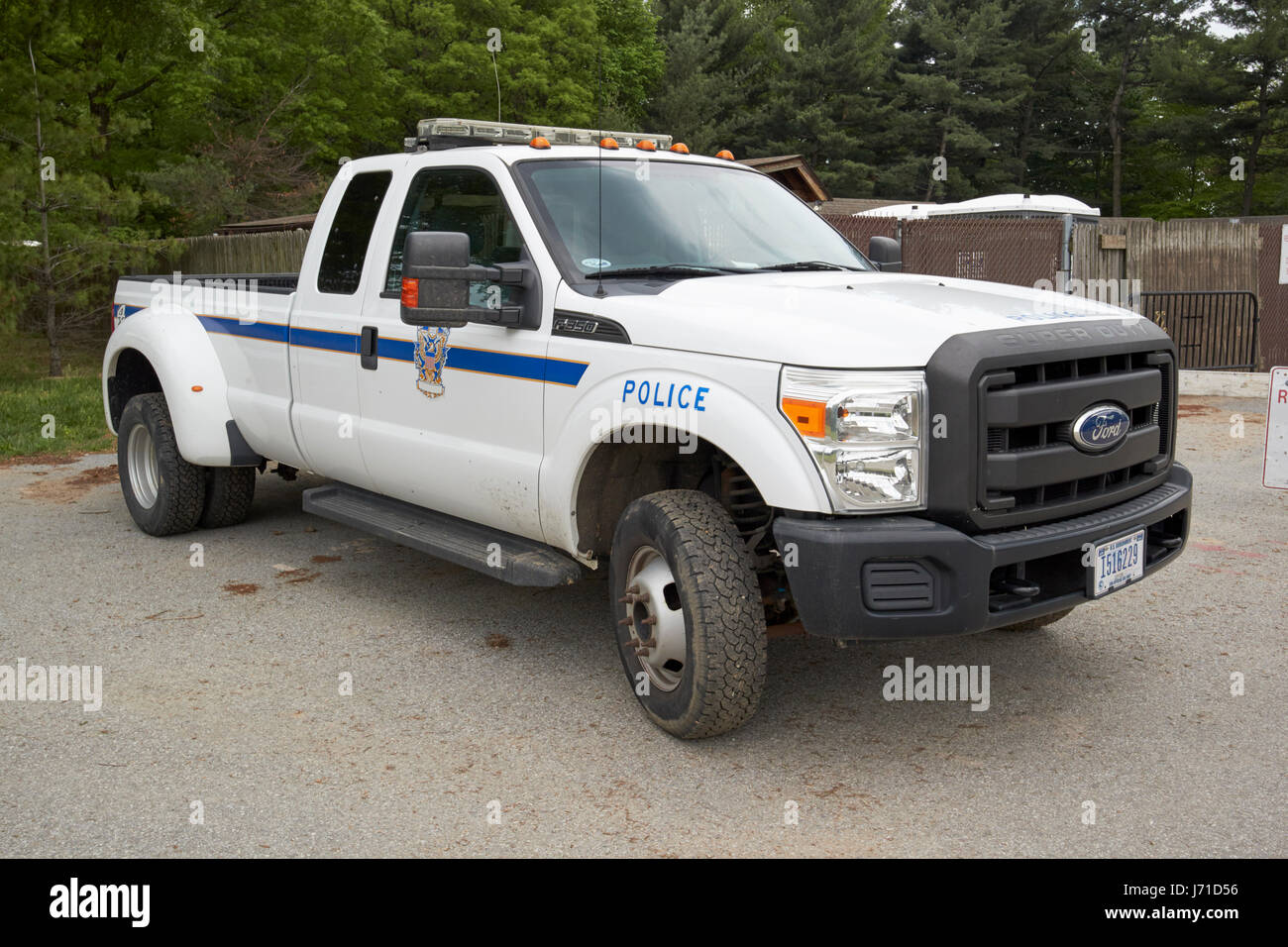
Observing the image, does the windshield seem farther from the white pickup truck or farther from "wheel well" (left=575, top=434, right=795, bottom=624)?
"wheel well" (left=575, top=434, right=795, bottom=624)

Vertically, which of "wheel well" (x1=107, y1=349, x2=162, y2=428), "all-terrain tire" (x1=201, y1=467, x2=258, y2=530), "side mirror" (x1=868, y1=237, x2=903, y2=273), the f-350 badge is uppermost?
"side mirror" (x1=868, y1=237, x2=903, y2=273)

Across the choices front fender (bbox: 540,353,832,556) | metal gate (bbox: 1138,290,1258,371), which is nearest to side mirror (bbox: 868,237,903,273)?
front fender (bbox: 540,353,832,556)

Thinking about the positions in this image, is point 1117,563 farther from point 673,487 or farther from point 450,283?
point 450,283

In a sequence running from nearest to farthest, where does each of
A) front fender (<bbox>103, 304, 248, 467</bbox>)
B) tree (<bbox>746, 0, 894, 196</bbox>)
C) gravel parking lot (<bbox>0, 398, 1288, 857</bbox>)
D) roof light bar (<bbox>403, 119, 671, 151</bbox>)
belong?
gravel parking lot (<bbox>0, 398, 1288, 857</bbox>) → roof light bar (<bbox>403, 119, 671, 151</bbox>) → front fender (<bbox>103, 304, 248, 467</bbox>) → tree (<bbox>746, 0, 894, 196</bbox>)

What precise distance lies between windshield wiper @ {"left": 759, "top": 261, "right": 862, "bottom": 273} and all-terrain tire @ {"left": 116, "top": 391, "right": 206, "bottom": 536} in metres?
3.90

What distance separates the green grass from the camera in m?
11.4

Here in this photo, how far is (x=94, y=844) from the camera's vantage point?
3689 mm

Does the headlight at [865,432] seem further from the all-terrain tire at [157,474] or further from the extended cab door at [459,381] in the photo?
the all-terrain tire at [157,474]

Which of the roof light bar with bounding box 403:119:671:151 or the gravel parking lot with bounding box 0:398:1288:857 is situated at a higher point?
the roof light bar with bounding box 403:119:671:151

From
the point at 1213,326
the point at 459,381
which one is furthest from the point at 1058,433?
the point at 1213,326

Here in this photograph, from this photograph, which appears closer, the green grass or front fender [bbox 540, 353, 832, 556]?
front fender [bbox 540, 353, 832, 556]

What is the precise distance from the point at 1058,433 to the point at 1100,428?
172 mm

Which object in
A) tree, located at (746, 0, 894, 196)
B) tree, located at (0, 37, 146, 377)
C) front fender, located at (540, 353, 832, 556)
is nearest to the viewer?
front fender, located at (540, 353, 832, 556)

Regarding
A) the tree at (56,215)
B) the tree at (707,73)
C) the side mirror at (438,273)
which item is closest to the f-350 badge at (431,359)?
the side mirror at (438,273)
